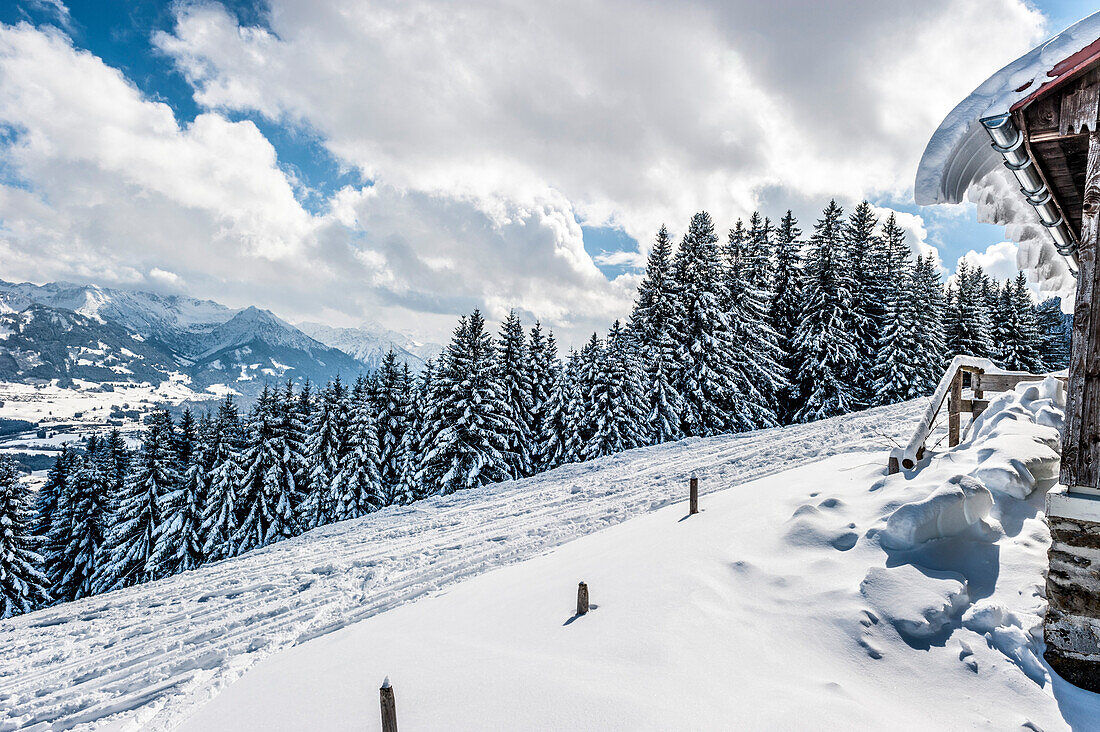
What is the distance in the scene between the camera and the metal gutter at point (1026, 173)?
4.06 meters

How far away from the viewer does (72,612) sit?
26.1 feet

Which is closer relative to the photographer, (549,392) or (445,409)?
(445,409)

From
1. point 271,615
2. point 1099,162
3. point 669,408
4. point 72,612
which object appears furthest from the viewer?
point 669,408

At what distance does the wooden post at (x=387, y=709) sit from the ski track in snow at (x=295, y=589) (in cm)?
309

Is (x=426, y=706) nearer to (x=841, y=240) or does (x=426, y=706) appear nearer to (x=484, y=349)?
(x=484, y=349)

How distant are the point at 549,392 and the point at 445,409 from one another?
7498 mm

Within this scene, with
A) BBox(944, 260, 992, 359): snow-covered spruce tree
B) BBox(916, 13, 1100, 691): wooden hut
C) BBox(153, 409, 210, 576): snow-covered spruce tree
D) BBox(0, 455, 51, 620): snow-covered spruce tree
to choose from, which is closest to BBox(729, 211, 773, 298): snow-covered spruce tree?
BBox(944, 260, 992, 359): snow-covered spruce tree

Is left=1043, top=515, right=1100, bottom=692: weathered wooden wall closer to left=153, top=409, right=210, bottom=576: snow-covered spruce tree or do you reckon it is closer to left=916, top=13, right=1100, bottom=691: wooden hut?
left=916, top=13, right=1100, bottom=691: wooden hut

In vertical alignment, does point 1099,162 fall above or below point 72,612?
above

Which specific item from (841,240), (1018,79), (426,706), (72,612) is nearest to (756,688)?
(426,706)

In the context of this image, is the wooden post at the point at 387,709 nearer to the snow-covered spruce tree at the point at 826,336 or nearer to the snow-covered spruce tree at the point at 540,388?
the snow-covered spruce tree at the point at 540,388

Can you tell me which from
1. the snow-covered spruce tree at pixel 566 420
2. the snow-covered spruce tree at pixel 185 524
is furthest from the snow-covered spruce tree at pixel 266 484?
the snow-covered spruce tree at pixel 566 420

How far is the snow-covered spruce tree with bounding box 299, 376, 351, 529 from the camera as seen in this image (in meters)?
25.4

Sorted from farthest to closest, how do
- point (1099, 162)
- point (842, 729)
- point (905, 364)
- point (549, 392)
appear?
1. point (549, 392)
2. point (905, 364)
3. point (1099, 162)
4. point (842, 729)
